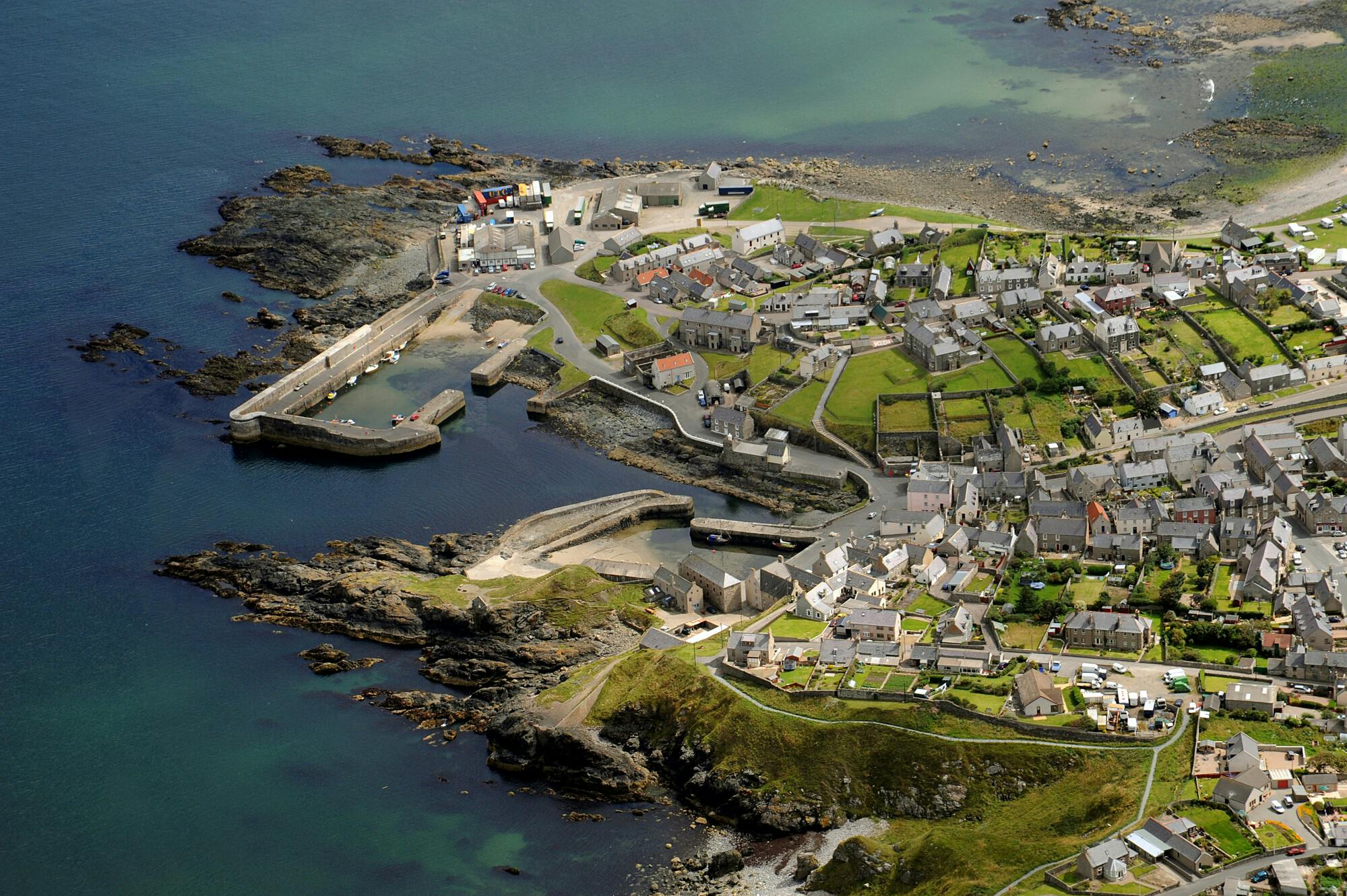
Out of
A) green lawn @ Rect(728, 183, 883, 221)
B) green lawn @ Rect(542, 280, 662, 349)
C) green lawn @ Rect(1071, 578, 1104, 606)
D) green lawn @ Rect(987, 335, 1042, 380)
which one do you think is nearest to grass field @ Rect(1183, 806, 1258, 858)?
green lawn @ Rect(1071, 578, 1104, 606)

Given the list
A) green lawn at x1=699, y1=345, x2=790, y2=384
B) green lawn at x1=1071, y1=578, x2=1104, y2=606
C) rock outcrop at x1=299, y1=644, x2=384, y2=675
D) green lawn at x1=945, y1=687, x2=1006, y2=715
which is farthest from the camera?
green lawn at x1=699, y1=345, x2=790, y2=384

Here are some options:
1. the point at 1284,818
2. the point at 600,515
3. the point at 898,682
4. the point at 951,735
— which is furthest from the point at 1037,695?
Answer: the point at 600,515

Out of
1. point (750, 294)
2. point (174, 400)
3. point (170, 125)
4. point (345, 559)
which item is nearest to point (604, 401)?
point (750, 294)

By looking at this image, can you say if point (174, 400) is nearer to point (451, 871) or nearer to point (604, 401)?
point (604, 401)

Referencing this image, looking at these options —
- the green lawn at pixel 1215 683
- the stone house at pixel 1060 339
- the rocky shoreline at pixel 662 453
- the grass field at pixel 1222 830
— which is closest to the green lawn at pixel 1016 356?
the stone house at pixel 1060 339

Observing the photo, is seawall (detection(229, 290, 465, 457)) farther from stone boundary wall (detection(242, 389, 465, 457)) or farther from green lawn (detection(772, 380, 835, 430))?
green lawn (detection(772, 380, 835, 430))
